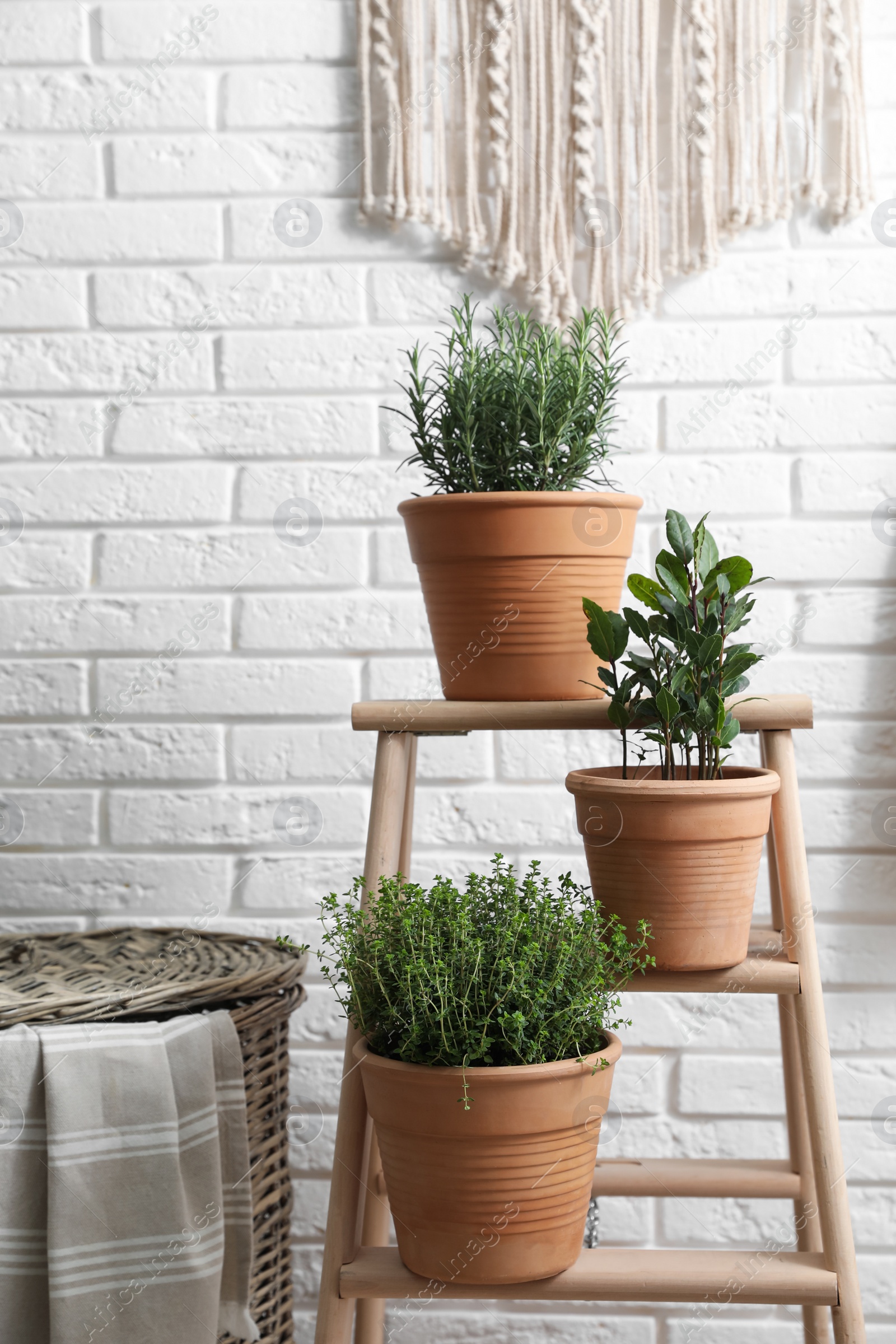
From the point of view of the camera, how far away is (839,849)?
131 cm

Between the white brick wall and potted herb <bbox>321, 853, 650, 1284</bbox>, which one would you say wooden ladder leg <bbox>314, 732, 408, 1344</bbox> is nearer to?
potted herb <bbox>321, 853, 650, 1284</bbox>

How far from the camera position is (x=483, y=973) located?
77cm

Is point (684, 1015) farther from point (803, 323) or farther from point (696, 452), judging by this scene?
point (803, 323)

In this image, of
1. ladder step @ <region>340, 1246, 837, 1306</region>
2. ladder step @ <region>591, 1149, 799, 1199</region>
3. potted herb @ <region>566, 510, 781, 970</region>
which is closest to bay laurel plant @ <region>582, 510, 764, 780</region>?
potted herb @ <region>566, 510, 781, 970</region>

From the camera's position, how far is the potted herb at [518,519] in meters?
0.86

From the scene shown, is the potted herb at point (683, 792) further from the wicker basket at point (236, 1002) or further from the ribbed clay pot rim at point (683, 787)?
the wicker basket at point (236, 1002)

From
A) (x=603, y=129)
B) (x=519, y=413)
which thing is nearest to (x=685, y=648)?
(x=519, y=413)

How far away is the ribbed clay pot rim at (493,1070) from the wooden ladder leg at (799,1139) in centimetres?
31

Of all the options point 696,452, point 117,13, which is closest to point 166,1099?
point 696,452

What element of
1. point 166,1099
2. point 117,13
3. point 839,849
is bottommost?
point 166,1099

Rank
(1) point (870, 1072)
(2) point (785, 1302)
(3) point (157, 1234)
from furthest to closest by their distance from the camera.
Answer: (1) point (870, 1072), (3) point (157, 1234), (2) point (785, 1302)

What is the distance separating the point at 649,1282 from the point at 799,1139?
345 millimetres

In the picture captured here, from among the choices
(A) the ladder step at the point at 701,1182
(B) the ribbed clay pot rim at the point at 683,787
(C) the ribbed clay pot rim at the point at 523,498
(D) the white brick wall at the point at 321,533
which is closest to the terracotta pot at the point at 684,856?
(B) the ribbed clay pot rim at the point at 683,787

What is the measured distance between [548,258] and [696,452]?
0.29 m
